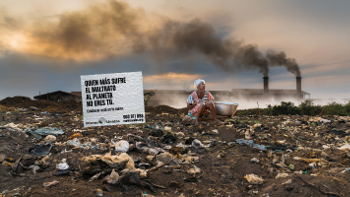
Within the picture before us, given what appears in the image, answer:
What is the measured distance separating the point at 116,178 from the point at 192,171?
3.95ft

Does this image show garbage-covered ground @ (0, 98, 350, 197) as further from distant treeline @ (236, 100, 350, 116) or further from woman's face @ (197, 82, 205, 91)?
distant treeline @ (236, 100, 350, 116)

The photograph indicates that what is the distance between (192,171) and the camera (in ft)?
11.8

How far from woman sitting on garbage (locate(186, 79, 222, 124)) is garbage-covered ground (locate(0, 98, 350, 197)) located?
53.7 inches

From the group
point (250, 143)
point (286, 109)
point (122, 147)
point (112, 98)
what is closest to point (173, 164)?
point (122, 147)

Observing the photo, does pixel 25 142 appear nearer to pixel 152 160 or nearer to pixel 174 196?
pixel 152 160

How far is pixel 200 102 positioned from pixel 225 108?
36.7 inches

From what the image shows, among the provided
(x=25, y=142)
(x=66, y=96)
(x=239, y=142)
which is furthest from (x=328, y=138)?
(x=66, y=96)

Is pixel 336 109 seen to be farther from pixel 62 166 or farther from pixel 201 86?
pixel 62 166

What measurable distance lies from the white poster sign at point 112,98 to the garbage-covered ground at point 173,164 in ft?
1.18

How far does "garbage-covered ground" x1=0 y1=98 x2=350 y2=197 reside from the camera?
3.00 m

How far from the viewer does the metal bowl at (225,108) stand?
7060 millimetres

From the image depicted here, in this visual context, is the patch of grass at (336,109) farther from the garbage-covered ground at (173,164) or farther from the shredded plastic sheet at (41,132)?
the shredded plastic sheet at (41,132)

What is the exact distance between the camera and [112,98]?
5324mm

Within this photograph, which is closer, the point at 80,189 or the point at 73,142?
the point at 80,189
